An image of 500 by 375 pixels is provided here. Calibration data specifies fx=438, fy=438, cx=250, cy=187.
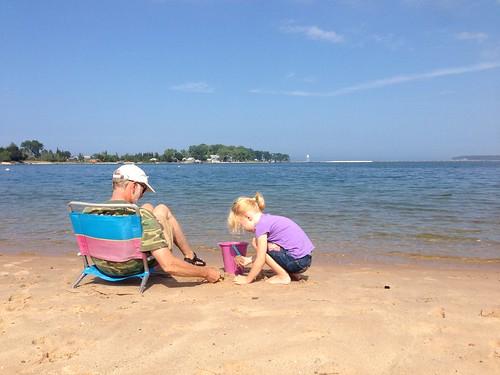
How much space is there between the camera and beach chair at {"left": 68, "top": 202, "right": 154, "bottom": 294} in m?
4.20

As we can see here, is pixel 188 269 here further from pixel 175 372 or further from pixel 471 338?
pixel 471 338

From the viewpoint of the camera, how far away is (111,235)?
4270mm

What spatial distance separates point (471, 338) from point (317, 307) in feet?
3.85

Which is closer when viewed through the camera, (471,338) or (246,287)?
(471,338)

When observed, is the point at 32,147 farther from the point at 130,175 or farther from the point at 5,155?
the point at 130,175

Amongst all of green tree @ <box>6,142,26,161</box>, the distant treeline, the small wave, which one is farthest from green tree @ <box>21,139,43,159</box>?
the small wave

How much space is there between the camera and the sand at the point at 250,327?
8.93ft

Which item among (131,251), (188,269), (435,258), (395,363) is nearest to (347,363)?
(395,363)

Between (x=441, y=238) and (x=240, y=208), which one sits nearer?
(x=240, y=208)

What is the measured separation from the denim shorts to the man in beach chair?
0.67m

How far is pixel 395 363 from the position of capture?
8.84ft

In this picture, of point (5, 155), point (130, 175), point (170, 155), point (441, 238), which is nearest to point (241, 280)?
point (130, 175)

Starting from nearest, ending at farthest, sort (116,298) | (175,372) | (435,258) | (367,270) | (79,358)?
(175,372) → (79,358) → (116,298) → (367,270) → (435,258)

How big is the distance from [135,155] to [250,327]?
503 ft
